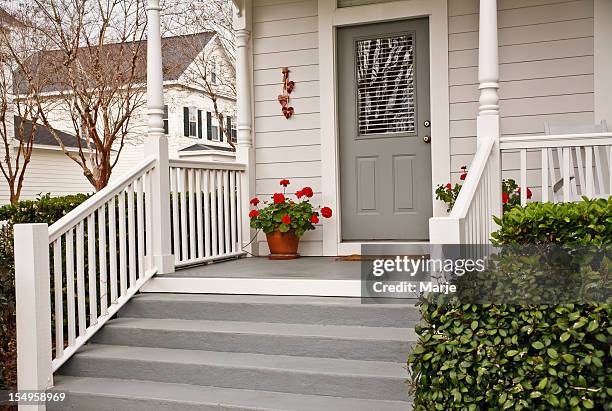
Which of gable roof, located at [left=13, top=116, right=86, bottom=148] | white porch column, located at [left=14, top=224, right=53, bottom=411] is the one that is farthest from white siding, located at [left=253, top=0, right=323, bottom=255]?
gable roof, located at [left=13, top=116, right=86, bottom=148]

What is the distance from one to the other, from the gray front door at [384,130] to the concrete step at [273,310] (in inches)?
69.0

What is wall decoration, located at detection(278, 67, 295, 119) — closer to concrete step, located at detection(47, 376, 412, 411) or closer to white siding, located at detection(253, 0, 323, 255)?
white siding, located at detection(253, 0, 323, 255)

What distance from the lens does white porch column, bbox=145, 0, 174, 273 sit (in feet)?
16.0

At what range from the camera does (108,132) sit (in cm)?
1304

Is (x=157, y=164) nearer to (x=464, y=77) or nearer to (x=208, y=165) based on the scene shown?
(x=208, y=165)

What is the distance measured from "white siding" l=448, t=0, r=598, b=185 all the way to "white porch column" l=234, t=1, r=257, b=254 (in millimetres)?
1846

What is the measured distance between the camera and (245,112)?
245 inches

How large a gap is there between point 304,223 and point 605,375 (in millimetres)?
3374

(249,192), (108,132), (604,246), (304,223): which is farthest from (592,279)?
(108,132)

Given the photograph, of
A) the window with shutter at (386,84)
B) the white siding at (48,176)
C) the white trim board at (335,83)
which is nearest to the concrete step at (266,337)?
the white trim board at (335,83)

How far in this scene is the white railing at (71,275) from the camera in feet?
12.1

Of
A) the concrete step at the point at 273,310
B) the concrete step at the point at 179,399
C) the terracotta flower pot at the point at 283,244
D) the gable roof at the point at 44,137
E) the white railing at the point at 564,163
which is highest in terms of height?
the gable roof at the point at 44,137

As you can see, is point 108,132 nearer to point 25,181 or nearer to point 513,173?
point 25,181

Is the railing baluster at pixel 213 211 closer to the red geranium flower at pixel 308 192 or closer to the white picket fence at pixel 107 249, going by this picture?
the white picket fence at pixel 107 249
